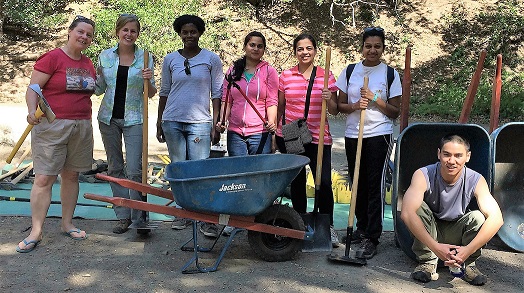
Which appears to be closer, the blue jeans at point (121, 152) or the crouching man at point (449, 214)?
the crouching man at point (449, 214)

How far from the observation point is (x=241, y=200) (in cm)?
371

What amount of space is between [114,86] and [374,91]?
1.93m

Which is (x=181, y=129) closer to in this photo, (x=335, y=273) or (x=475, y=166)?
(x=335, y=273)

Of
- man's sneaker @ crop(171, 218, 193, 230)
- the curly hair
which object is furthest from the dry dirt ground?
the curly hair

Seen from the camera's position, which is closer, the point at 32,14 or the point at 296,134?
the point at 296,134

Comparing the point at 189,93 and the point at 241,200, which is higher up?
the point at 189,93

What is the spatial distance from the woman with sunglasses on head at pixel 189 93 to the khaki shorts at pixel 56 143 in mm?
633

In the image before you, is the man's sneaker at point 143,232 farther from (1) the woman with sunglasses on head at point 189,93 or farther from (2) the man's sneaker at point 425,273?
(2) the man's sneaker at point 425,273

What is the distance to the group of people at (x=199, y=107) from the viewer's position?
13.6 ft

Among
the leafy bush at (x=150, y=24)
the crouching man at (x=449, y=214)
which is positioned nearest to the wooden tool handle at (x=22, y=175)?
the crouching man at (x=449, y=214)

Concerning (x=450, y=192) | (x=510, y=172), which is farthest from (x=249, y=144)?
(x=510, y=172)

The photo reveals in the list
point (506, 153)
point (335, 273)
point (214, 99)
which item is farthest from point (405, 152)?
point (214, 99)

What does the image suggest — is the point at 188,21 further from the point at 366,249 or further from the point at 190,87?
the point at 366,249

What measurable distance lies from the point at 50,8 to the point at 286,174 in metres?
16.2
